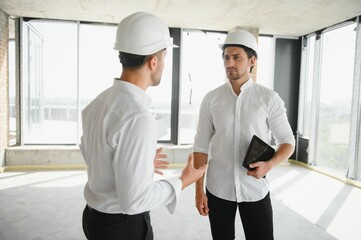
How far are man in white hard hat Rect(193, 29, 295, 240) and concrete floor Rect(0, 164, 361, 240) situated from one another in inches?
60.1

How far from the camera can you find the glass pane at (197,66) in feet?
22.8

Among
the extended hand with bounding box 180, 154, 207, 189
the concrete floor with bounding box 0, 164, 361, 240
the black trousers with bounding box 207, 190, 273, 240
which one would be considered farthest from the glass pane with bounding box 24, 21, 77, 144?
the extended hand with bounding box 180, 154, 207, 189

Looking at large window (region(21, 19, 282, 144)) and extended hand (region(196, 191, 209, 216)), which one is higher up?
large window (region(21, 19, 282, 144))

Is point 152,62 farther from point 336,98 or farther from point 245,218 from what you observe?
point 336,98

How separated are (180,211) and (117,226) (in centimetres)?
290

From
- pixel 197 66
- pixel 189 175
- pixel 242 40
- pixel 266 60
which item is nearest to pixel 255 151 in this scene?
pixel 189 175

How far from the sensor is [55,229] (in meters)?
3.27

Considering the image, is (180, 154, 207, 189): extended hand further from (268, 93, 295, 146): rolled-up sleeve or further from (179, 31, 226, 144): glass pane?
(179, 31, 226, 144): glass pane

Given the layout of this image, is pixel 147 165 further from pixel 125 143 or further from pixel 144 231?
pixel 144 231

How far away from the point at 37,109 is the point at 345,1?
6.99 meters

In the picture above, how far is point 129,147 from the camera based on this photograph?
3.24 ft

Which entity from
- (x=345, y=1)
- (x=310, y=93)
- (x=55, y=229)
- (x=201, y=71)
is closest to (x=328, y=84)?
(x=310, y=93)

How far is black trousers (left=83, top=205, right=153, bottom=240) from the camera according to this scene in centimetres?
117

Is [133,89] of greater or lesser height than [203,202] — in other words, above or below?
above
